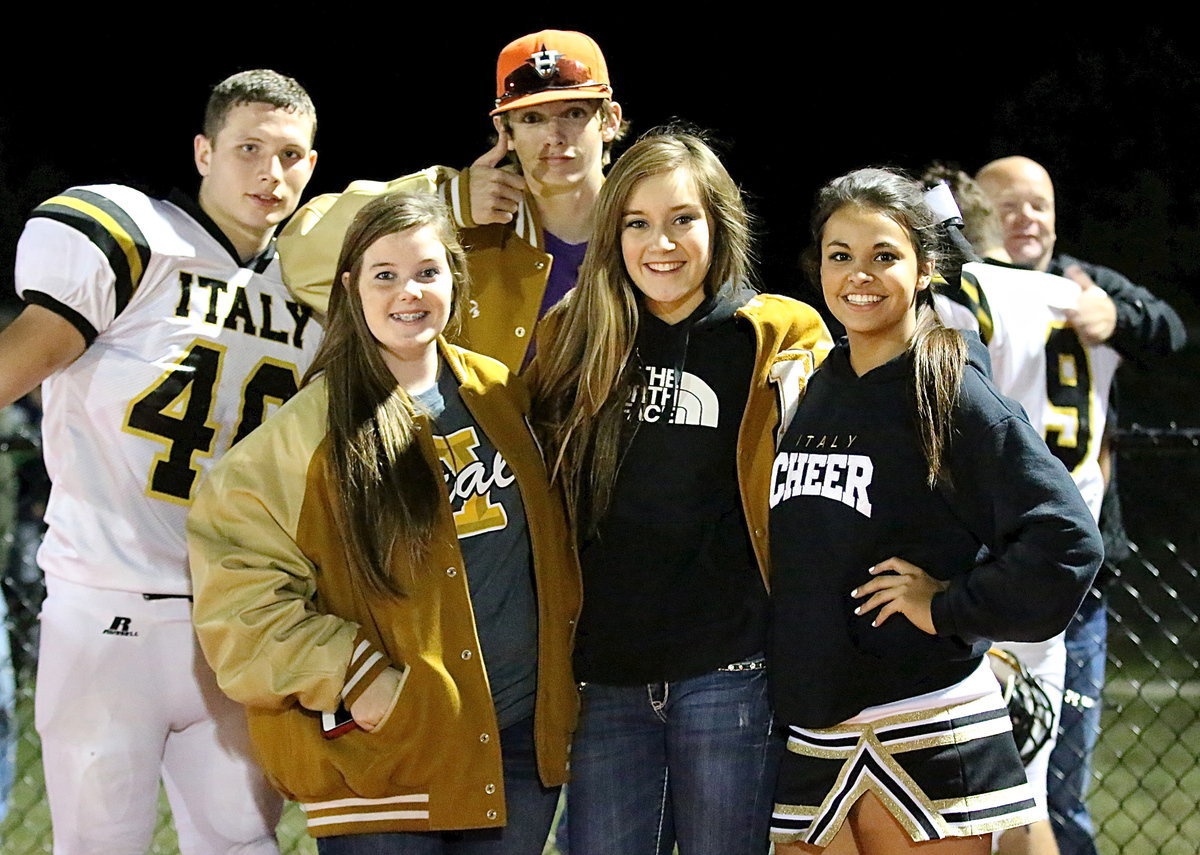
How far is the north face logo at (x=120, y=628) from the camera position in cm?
277

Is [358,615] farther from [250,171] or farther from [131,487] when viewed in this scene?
[250,171]

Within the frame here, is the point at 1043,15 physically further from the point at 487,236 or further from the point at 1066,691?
the point at 487,236

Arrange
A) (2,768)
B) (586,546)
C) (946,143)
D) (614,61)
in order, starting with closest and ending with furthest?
1. (586,546)
2. (2,768)
3. (614,61)
4. (946,143)

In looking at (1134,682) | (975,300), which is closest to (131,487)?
(975,300)

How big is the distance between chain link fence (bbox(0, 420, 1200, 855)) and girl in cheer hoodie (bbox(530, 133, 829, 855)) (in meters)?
1.92

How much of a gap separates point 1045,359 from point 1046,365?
0.05 ft

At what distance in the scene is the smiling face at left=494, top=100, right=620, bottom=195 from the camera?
3.05 meters

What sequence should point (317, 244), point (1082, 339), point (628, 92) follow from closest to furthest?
point (317, 244)
point (1082, 339)
point (628, 92)

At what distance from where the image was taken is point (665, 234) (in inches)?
101

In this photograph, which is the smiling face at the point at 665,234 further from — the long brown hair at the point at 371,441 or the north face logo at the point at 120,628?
the north face logo at the point at 120,628

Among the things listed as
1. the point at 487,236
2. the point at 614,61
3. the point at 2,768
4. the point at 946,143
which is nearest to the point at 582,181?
the point at 487,236

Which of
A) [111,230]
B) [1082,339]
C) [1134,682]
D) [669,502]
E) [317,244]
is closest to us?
[669,502]

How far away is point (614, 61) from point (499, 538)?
22.5 feet

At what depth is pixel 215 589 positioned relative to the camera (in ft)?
7.72
